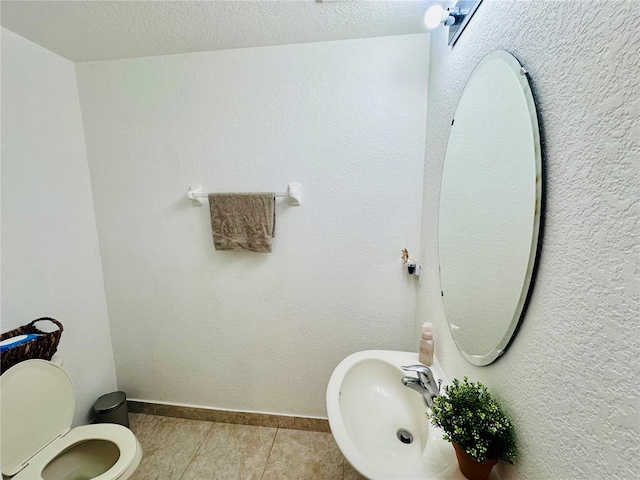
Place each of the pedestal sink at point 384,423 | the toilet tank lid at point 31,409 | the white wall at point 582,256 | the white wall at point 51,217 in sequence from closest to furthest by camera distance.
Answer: the white wall at point 582,256
the pedestal sink at point 384,423
the toilet tank lid at point 31,409
the white wall at point 51,217

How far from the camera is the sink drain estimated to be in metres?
0.94

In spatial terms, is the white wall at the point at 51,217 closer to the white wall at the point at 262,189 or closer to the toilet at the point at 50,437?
the white wall at the point at 262,189

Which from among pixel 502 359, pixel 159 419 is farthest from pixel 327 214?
pixel 159 419

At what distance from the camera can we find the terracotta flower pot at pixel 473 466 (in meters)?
0.63

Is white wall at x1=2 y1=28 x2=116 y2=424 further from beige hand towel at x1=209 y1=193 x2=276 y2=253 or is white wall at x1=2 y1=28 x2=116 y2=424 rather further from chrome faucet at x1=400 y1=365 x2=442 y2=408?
chrome faucet at x1=400 y1=365 x2=442 y2=408

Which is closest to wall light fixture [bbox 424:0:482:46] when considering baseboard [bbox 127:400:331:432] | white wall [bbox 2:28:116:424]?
white wall [bbox 2:28:116:424]

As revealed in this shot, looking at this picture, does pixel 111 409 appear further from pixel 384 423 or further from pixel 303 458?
pixel 384 423

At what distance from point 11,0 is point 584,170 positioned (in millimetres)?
2081

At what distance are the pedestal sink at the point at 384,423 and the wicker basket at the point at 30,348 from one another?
1.40 meters

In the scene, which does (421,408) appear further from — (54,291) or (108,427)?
(54,291)

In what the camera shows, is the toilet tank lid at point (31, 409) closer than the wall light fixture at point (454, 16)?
No

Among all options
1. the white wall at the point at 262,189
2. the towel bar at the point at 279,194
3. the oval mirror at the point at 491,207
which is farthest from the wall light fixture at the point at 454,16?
the towel bar at the point at 279,194

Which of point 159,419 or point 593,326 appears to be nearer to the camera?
point 593,326

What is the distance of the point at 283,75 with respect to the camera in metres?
1.42
